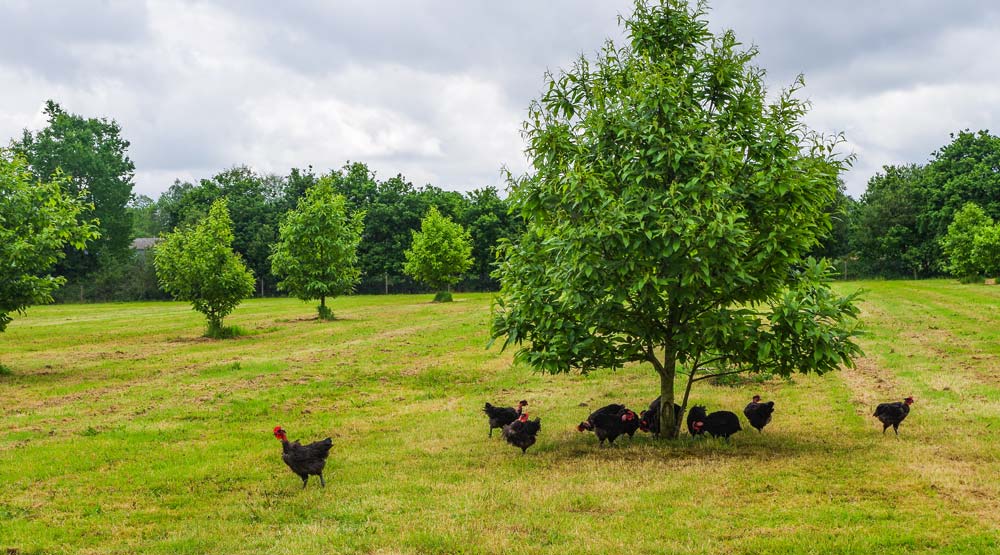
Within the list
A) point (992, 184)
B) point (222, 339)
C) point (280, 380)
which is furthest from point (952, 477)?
point (992, 184)

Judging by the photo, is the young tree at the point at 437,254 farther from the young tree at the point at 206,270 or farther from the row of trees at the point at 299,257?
the young tree at the point at 206,270

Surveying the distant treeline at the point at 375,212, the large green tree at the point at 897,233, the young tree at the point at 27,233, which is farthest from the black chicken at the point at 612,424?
the large green tree at the point at 897,233

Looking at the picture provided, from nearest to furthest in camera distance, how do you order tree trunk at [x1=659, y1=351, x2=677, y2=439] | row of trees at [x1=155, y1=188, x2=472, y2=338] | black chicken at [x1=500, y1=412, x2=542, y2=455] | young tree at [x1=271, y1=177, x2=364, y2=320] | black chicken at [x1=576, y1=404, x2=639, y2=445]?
1. black chicken at [x1=500, y1=412, x2=542, y2=455]
2. black chicken at [x1=576, y1=404, x2=639, y2=445]
3. tree trunk at [x1=659, y1=351, x2=677, y2=439]
4. row of trees at [x1=155, y1=188, x2=472, y2=338]
5. young tree at [x1=271, y1=177, x2=364, y2=320]

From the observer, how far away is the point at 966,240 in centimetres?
5819

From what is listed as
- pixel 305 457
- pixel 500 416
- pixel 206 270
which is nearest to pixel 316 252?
pixel 206 270

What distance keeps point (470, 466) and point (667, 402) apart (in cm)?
314

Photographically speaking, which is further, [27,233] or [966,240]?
[966,240]

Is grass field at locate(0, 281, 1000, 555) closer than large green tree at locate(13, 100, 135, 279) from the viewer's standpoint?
Yes

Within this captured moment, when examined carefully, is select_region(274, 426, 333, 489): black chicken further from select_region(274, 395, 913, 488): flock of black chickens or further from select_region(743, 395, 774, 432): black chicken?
select_region(743, 395, 774, 432): black chicken

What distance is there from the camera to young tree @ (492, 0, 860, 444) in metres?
9.80

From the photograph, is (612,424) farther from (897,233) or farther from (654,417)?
(897,233)

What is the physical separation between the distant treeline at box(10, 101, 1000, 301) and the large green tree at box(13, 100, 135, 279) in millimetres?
97

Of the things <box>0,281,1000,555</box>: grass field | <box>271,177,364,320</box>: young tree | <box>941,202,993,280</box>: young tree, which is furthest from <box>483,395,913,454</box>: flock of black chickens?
<box>941,202,993,280</box>: young tree

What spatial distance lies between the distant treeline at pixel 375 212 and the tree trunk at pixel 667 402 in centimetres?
6225
